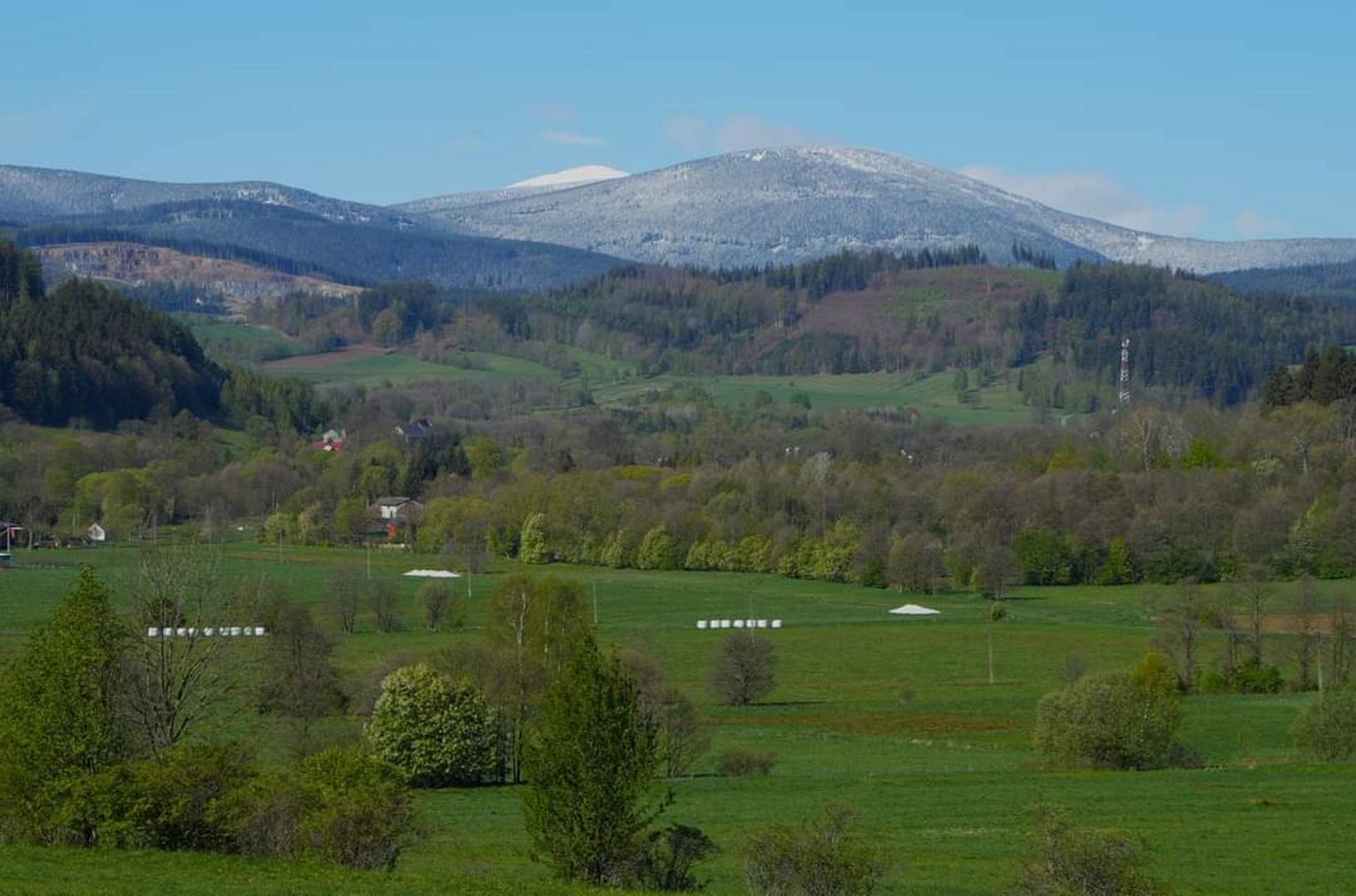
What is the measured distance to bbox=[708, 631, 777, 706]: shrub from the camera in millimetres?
57812

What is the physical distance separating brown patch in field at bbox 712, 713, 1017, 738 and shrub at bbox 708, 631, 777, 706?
9.97ft

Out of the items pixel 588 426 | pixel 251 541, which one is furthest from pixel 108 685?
pixel 588 426

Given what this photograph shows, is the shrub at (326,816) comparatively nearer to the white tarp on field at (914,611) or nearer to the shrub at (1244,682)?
the shrub at (1244,682)

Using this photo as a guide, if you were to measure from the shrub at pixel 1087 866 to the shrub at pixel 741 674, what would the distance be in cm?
3424

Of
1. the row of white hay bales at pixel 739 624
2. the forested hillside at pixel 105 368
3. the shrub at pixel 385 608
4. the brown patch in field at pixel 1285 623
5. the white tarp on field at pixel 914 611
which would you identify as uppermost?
the forested hillside at pixel 105 368

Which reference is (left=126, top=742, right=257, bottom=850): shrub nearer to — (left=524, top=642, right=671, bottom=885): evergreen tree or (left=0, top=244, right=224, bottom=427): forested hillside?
(left=524, top=642, right=671, bottom=885): evergreen tree

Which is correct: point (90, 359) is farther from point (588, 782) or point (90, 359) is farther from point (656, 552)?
point (588, 782)

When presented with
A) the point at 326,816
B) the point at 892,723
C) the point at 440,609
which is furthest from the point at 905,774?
the point at 440,609

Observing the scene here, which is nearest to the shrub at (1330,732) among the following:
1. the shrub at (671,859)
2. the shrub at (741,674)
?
the shrub at (741,674)

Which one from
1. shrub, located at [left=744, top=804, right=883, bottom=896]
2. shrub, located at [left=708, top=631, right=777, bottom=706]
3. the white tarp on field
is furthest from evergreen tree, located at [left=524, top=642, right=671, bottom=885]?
the white tarp on field

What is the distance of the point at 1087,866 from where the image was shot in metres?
23.0

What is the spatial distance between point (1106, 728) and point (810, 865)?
68.0 feet

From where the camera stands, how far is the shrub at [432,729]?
42281mm

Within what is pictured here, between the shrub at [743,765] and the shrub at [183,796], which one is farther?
the shrub at [743,765]
